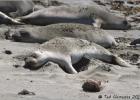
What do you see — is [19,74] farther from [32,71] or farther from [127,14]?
[127,14]

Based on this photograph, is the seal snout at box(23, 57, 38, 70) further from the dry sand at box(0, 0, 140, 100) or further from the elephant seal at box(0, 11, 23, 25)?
the elephant seal at box(0, 11, 23, 25)

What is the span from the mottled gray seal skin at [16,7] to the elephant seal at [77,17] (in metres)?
0.59

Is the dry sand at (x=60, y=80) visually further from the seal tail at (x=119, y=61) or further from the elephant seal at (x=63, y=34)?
the elephant seal at (x=63, y=34)

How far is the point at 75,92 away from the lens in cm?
503

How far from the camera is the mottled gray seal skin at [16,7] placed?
10.2m

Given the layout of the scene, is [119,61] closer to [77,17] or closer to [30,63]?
[30,63]

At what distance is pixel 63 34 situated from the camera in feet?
25.8

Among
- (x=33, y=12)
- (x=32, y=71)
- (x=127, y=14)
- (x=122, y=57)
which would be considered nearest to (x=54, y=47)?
(x=32, y=71)

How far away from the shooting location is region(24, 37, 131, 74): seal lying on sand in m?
5.98

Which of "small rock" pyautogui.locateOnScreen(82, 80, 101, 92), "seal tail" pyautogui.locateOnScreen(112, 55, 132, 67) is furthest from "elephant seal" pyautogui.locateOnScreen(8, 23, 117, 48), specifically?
"small rock" pyautogui.locateOnScreen(82, 80, 101, 92)

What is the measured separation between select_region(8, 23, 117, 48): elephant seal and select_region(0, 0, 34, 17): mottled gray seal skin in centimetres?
222

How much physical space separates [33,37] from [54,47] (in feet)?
5.17

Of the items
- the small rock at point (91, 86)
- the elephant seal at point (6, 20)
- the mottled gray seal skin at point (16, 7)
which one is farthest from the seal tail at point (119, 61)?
the mottled gray seal skin at point (16, 7)

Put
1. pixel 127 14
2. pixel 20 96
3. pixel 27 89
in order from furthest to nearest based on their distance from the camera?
pixel 127 14 → pixel 27 89 → pixel 20 96
